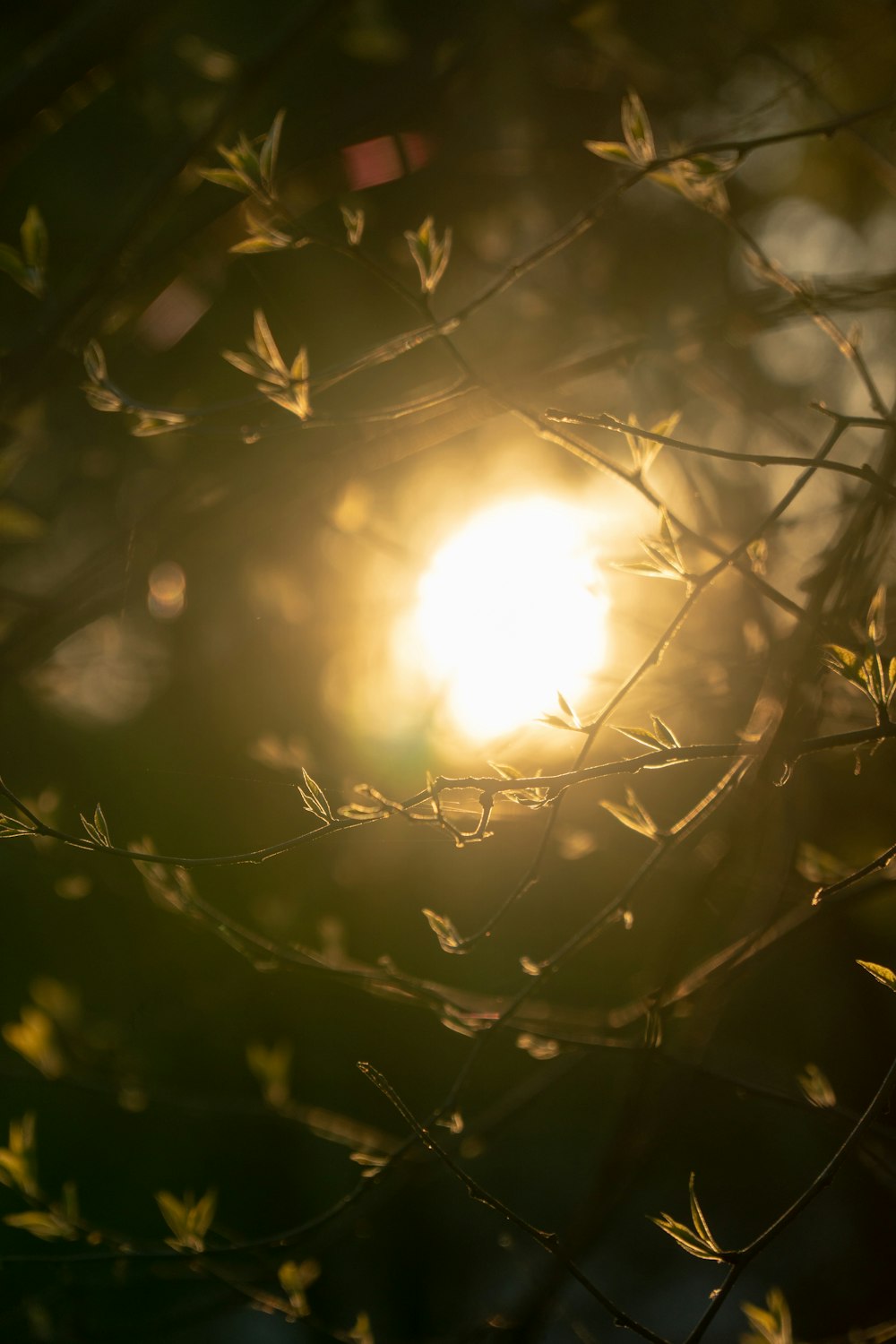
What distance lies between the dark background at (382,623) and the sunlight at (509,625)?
0.48 ft

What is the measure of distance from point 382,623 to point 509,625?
23.4 inches

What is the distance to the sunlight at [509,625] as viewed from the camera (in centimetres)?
156

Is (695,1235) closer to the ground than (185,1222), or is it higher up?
higher up

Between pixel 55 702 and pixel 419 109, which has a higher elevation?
pixel 419 109

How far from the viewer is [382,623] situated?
214cm

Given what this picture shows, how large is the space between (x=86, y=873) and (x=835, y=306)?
2.01 m

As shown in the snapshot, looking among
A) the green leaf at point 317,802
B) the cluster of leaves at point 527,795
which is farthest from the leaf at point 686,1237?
the green leaf at point 317,802

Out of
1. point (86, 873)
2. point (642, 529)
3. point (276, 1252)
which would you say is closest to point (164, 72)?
point (642, 529)

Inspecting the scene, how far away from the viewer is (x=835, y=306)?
1.51 m

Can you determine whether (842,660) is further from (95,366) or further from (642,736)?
(95,366)

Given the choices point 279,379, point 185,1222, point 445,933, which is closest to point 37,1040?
point 185,1222

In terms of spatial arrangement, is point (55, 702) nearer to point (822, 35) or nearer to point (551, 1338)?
point (551, 1338)

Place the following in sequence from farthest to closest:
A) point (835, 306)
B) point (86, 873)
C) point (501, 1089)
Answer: point (501, 1089)
point (86, 873)
point (835, 306)

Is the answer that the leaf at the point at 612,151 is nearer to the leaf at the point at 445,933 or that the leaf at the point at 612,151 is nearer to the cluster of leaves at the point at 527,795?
the cluster of leaves at the point at 527,795
